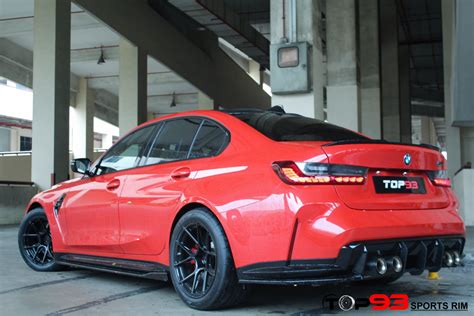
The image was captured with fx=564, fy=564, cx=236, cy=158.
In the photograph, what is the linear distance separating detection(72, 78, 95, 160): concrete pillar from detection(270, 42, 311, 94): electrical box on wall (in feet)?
73.2

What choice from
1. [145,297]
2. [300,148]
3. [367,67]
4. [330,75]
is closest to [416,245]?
[300,148]

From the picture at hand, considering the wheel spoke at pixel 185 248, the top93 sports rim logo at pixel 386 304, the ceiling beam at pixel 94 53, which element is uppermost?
the ceiling beam at pixel 94 53

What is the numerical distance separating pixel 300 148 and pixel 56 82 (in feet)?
40.7

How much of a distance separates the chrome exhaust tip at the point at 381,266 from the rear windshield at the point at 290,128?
0.98 metres

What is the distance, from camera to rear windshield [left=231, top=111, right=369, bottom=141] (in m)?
3.91

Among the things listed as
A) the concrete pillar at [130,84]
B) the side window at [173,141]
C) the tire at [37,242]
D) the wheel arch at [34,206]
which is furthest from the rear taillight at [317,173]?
the concrete pillar at [130,84]

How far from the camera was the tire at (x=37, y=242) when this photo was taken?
574 centimetres

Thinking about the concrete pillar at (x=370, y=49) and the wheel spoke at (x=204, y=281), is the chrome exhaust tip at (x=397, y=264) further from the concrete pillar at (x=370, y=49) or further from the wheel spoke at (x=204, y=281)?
the concrete pillar at (x=370, y=49)

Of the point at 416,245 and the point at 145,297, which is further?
the point at 145,297

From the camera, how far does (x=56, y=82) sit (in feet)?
48.3

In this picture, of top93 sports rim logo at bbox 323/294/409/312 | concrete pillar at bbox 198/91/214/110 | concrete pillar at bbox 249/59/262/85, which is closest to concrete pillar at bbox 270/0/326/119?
top93 sports rim logo at bbox 323/294/409/312

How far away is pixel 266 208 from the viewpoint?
3.48 m

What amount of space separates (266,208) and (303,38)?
6.32m

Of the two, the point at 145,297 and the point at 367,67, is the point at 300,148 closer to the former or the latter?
the point at 145,297
